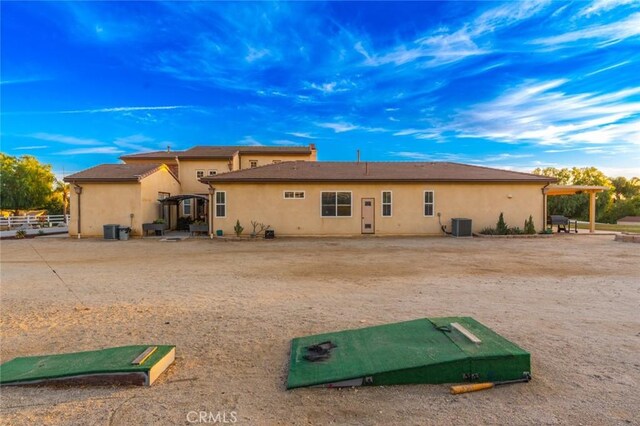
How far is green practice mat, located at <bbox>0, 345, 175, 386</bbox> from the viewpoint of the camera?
3.09m

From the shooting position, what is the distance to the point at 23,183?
145 ft

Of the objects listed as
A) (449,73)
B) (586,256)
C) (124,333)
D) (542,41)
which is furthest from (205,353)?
(449,73)

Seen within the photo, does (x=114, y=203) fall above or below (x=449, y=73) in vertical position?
below

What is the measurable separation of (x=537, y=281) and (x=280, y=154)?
23.1m

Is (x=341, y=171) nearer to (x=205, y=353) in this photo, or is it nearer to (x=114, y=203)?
(x=114, y=203)

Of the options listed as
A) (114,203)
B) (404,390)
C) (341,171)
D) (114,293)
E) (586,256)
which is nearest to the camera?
(404,390)

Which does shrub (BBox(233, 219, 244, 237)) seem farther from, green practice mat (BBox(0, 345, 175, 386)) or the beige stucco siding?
green practice mat (BBox(0, 345, 175, 386))

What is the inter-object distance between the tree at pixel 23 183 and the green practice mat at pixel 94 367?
53835 millimetres

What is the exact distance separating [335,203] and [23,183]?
48059 mm

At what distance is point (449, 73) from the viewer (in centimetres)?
2027

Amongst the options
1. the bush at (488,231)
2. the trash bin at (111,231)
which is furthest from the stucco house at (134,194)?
the bush at (488,231)

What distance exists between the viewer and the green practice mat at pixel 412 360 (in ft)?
9.98

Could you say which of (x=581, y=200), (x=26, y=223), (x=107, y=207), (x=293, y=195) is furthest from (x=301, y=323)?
(x=581, y=200)

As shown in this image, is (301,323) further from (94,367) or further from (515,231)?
(515,231)
